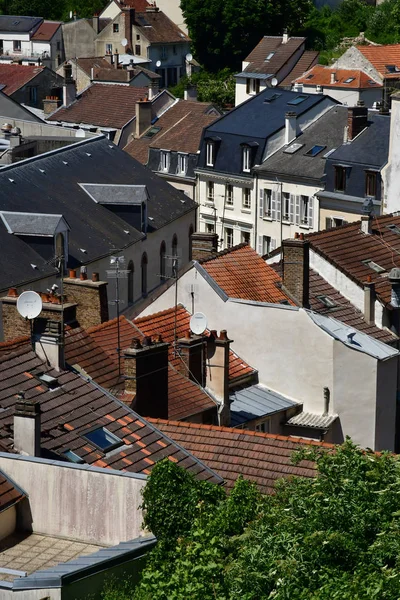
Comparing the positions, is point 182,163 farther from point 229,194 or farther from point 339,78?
point 339,78

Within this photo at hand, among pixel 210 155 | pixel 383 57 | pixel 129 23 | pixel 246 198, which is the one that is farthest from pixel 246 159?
pixel 129 23

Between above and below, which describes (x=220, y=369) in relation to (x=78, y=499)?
below

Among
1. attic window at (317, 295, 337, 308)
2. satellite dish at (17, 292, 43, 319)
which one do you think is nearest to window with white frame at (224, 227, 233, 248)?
attic window at (317, 295, 337, 308)

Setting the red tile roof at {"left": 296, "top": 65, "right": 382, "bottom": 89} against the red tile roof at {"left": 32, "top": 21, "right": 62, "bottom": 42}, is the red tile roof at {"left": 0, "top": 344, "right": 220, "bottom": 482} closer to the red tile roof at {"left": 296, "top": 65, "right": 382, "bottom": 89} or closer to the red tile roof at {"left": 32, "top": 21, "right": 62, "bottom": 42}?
the red tile roof at {"left": 296, "top": 65, "right": 382, "bottom": 89}

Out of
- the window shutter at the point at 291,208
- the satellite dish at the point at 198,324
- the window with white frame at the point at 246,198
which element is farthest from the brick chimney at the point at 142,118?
the satellite dish at the point at 198,324

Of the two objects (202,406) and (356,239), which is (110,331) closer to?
(202,406)

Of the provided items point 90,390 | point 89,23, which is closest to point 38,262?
point 90,390
